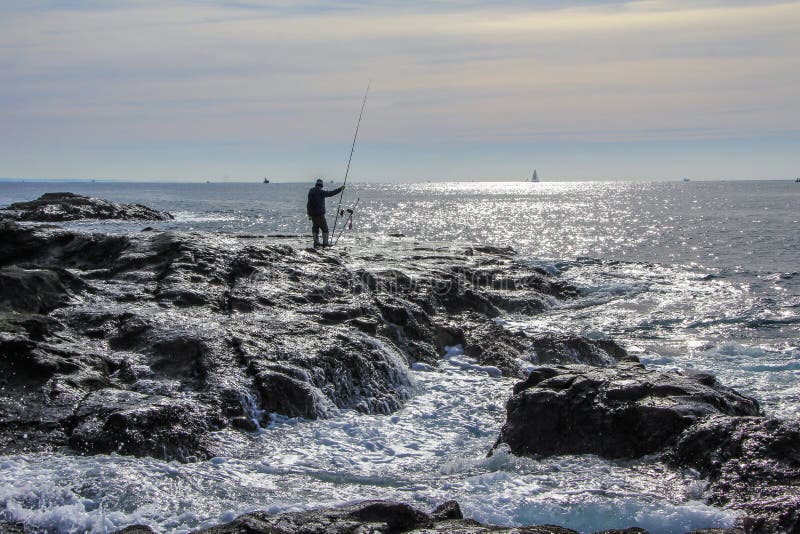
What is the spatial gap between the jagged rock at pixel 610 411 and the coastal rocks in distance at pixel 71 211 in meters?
32.4

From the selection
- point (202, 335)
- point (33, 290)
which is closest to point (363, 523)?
point (202, 335)

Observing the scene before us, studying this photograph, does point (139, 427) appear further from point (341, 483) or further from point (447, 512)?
point (447, 512)

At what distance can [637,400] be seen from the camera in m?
9.41

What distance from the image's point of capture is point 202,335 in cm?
1175

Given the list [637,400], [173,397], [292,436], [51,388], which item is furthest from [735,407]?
[51,388]

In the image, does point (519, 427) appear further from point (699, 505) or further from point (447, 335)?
point (447, 335)

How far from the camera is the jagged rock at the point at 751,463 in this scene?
22.3 feet

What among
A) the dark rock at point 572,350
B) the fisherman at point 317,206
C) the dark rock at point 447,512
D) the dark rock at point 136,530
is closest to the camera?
the dark rock at point 136,530

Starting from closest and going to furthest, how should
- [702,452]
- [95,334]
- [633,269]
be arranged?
1. [702,452]
2. [95,334]
3. [633,269]

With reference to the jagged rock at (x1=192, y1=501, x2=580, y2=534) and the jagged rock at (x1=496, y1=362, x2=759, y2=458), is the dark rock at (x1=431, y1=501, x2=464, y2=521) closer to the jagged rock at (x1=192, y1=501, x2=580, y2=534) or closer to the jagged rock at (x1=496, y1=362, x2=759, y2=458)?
the jagged rock at (x1=192, y1=501, x2=580, y2=534)

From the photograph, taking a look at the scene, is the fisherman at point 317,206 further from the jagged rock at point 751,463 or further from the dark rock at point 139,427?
the jagged rock at point 751,463

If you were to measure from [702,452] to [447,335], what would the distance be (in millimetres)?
7867

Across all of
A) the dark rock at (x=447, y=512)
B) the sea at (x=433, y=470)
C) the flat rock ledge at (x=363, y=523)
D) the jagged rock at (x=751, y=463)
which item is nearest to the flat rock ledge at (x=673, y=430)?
the jagged rock at (x=751, y=463)

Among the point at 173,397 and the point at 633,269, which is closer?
the point at 173,397
